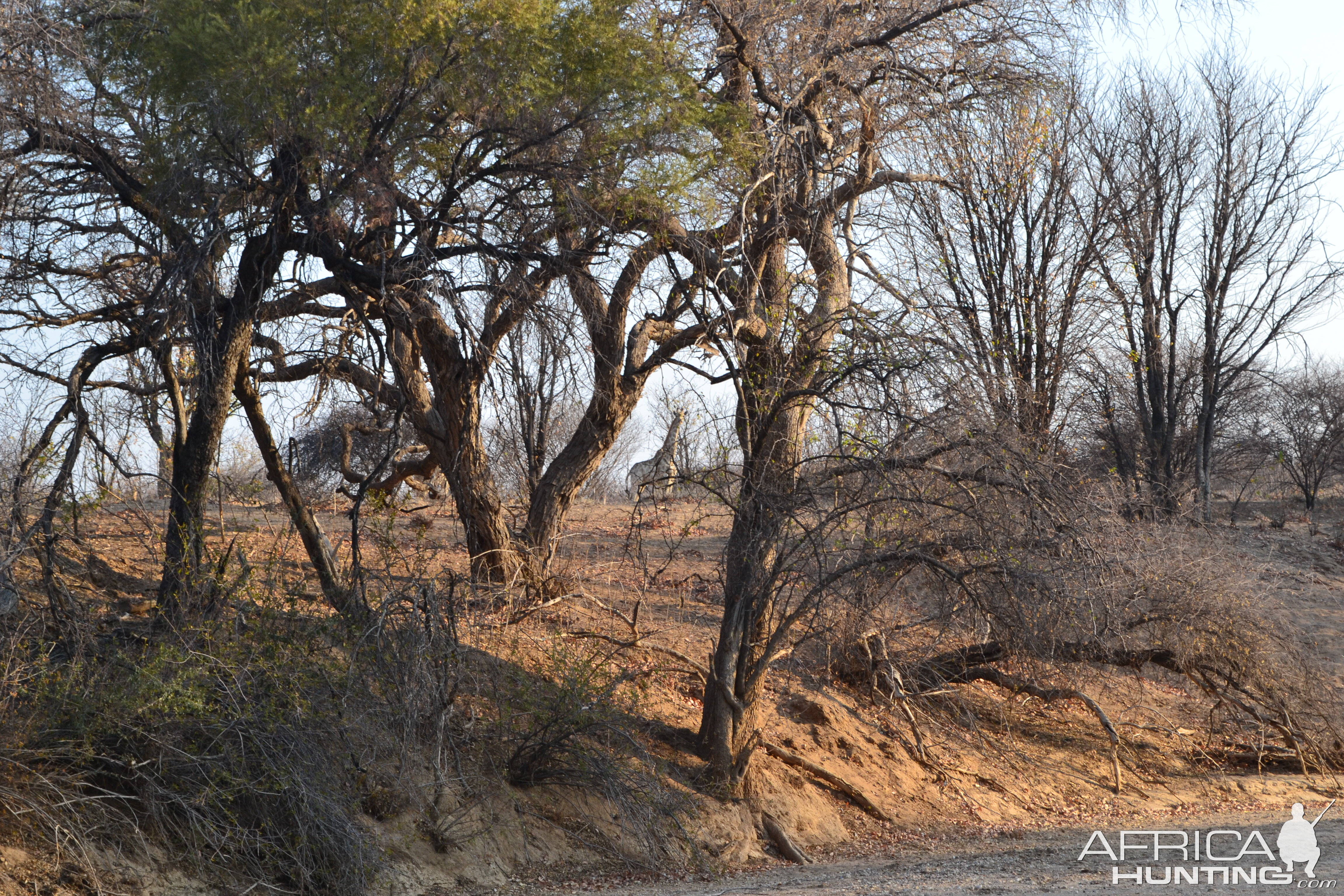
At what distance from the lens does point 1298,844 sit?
934 cm

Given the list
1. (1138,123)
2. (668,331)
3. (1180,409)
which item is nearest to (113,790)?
(668,331)

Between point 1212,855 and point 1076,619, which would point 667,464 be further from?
point 1212,855

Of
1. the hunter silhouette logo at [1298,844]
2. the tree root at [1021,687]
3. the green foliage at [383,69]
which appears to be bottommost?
the hunter silhouette logo at [1298,844]

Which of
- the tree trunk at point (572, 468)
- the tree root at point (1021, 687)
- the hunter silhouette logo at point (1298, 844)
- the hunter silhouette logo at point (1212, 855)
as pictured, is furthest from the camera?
the tree root at point (1021, 687)

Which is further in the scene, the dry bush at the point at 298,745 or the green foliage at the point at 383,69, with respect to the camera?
the green foliage at the point at 383,69

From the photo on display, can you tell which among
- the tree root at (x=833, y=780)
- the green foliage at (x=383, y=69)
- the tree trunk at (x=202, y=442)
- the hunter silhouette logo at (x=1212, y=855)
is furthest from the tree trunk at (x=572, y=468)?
the hunter silhouette logo at (x=1212, y=855)

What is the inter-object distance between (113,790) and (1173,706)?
12725 millimetres

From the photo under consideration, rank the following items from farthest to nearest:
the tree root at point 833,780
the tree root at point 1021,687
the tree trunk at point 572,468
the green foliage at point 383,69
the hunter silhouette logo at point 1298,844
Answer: the tree root at point 1021,687 < the tree trunk at point 572,468 < the tree root at point 833,780 < the hunter silhouette logo at point 1298,844 < the green foliage at point 383,69

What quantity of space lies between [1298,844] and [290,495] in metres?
9.34

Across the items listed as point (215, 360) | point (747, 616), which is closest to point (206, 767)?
point (215, 360)

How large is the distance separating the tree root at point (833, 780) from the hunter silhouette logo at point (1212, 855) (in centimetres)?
197

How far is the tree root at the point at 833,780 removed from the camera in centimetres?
1066

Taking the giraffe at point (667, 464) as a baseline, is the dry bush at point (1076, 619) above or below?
below

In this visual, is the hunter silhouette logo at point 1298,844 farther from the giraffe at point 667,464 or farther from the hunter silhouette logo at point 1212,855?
the giraffe at point 667,464
